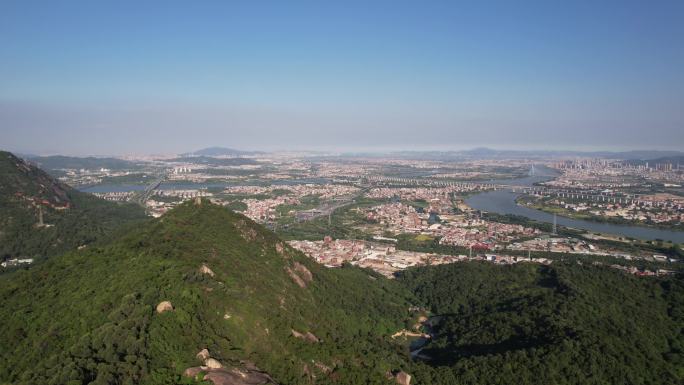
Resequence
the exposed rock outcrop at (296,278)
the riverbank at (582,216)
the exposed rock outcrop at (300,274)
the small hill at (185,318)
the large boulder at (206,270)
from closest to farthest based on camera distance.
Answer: the small hill at (185,318) → the large boulder at (206,270) → the exposed rock outcrop at (296,278) → the exposed rock outcrop at (300,274) → the riverbank at (582,216)

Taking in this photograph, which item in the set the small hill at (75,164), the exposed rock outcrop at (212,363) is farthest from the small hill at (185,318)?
the small hill at (75,164)

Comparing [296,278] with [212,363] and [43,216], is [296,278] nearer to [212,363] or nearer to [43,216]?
[212,363]

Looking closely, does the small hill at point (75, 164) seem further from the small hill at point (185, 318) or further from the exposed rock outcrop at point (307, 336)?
the exposed rock outcrop at point (307, 336)

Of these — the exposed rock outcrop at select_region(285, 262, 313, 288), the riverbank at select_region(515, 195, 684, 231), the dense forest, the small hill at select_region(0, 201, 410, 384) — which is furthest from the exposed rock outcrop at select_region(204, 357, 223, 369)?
the riverbank at select_region(515, 195, 684, 231)

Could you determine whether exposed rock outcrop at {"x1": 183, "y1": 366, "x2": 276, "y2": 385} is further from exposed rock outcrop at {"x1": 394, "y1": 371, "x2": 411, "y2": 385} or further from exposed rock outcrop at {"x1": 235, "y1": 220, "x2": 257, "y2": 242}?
exposed rock outcrop at {"x1": 235, "y1": 220, "x2": 257, "y2": 242}

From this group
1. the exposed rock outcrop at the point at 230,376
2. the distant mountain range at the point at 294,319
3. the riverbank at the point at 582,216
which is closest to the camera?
the exposed rock outcrop at the point at 230,376

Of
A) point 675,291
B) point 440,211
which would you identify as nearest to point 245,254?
point 675,291
